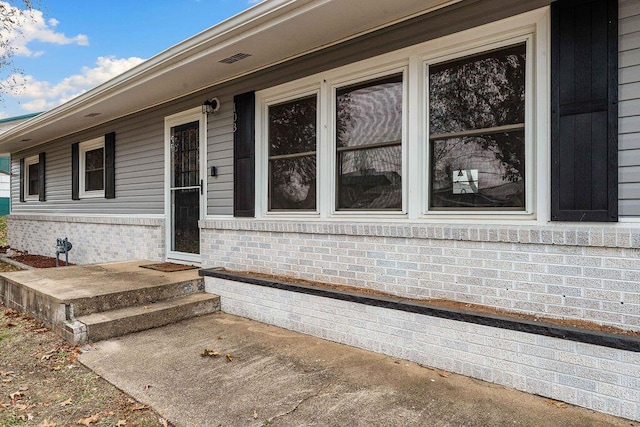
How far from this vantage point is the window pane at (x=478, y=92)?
293 cm

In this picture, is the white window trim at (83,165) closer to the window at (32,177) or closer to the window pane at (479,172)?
the window at (32,177)

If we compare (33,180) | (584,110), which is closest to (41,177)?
(33,180)

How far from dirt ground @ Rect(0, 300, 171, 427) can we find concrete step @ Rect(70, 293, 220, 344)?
6.7 inches

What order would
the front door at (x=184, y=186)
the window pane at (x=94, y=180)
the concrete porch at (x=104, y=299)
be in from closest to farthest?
the concrete porch at (x=104, y=299), the front door at (x=184, y=186), the window pane at (x=94, y=180)

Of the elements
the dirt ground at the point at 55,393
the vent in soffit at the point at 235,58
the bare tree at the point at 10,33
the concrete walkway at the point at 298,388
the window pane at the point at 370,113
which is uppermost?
the bare tree at the point at 10,33

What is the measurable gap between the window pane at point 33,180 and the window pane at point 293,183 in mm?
7962

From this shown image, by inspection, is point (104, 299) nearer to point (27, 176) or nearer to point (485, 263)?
point (485, 263)

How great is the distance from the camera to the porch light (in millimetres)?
5125

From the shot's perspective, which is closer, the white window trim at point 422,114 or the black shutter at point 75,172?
the white window trim at point 422,114

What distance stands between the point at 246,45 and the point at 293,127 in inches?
37.3

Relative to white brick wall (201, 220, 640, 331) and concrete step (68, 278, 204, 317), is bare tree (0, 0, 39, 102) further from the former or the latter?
white brick wall (201, 220, 640, 331)

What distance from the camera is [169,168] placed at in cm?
599

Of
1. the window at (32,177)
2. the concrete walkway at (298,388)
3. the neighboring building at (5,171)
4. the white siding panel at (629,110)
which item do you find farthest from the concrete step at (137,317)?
the neighboring building at (5,171)

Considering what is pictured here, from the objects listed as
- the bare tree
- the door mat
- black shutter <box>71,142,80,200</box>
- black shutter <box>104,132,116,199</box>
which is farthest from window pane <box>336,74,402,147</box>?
the bare tree
